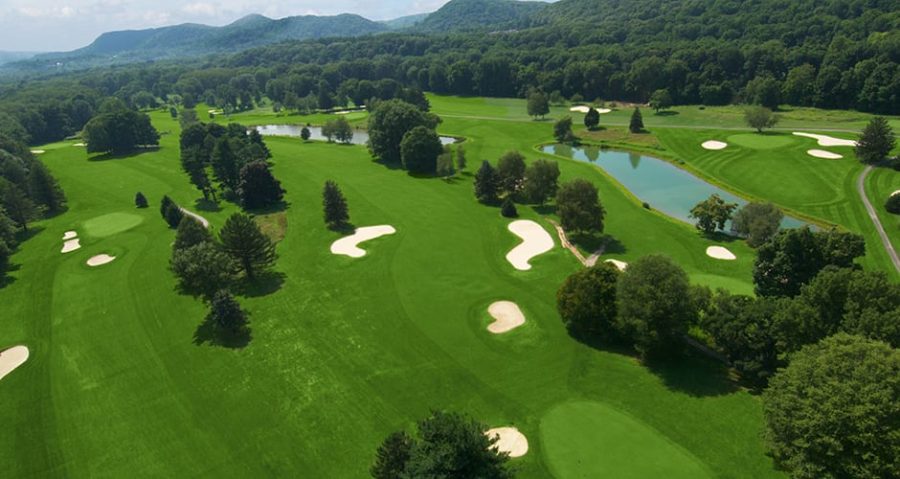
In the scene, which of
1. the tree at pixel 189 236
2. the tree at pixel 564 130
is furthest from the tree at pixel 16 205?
the tree at pixel 564 130

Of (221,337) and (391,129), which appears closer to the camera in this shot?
(221,337)

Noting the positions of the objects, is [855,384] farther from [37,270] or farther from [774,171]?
[37,270]

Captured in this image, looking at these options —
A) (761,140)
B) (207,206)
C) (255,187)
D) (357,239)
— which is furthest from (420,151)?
(761,140)

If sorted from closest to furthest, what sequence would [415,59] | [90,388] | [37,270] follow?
[90,388] → [37,270] → [415,59]

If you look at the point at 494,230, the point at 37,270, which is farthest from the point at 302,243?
the point at 37,270

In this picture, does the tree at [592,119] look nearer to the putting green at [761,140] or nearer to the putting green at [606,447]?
the putting green at [761,140]

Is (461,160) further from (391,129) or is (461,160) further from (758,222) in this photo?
(758,222)
